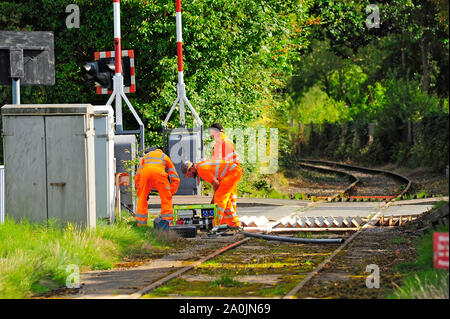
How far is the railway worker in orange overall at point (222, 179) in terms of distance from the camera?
631 inches

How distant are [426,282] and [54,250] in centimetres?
519

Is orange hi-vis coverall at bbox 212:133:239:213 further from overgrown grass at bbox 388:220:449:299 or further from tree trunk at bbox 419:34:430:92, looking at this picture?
tree trunk at bbox 419:34:430:92

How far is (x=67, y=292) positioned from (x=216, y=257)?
3285mm

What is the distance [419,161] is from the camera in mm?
38062

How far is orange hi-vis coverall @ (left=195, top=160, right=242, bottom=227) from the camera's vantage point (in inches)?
631

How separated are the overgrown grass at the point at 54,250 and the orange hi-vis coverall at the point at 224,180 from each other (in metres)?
1.61

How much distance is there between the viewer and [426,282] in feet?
29.2

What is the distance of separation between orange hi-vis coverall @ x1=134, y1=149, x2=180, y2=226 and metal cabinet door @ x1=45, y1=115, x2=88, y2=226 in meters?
2.45

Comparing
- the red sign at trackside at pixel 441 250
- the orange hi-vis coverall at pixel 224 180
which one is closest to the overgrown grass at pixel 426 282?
the red sign at trackside at pixel 441 250


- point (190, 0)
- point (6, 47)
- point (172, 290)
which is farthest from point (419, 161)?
point (172, 290)

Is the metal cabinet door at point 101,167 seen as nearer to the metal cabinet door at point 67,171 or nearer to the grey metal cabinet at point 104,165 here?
the grey metal cabinet at point 104,165

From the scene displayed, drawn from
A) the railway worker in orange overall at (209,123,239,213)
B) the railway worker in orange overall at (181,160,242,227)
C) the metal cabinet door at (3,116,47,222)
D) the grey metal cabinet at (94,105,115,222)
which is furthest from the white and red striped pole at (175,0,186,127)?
the metal cabinet door at (3,116,47,222)

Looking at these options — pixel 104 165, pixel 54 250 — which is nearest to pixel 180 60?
pixel 104 165
